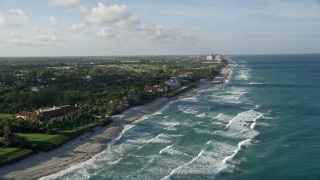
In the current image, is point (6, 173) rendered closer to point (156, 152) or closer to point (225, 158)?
point (156, 152)

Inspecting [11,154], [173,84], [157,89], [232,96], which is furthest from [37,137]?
[173,84]

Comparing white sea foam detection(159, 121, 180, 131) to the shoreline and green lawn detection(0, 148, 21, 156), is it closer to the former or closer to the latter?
the shoreline

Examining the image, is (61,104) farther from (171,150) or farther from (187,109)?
(171,150)

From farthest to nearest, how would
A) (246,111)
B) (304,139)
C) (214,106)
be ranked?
1. (214,106)
2. (246,111)
3. (304,139)

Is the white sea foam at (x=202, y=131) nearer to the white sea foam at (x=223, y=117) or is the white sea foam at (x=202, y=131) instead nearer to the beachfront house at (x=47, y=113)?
the white sea foam at (x=223, y=117)

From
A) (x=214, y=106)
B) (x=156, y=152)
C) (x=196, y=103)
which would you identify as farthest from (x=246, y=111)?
(x=156, y=152)
